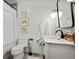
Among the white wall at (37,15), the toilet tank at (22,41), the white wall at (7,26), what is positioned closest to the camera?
the white wall at (7,26)

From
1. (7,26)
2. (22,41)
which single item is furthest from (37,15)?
(7,26)

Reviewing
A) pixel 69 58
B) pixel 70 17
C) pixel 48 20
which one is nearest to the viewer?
pixel 69 58

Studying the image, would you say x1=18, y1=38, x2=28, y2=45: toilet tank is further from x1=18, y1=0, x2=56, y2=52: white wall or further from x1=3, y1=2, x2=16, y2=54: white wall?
x1=3, y1=2, x2=16, y2=54: white wall

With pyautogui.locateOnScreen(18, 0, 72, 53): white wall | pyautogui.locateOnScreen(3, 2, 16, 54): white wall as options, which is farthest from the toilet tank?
pyautogui.locateOnScreen(3, 2, 16, 54): white wall

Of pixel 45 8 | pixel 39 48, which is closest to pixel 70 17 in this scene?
pixel 45 8

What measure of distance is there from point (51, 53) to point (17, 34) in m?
2.35

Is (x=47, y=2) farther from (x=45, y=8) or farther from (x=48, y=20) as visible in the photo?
(x=48, y=20)

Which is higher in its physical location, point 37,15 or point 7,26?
point 37,15

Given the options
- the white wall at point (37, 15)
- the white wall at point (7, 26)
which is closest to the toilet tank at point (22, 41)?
the white wall at point (37, 15)

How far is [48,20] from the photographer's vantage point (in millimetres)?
3498

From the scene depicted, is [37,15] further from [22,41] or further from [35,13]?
[22,41]

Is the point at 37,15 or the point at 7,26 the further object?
the point at 37,15

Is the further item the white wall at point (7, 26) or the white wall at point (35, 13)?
the white wall at point (35, 13)

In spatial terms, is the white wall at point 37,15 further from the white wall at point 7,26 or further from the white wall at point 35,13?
the white wall at point 7,26
